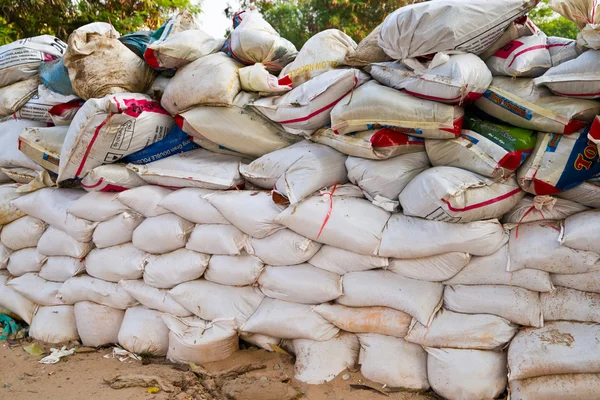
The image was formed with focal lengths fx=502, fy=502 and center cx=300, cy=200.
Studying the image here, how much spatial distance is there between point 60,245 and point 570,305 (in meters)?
2.45

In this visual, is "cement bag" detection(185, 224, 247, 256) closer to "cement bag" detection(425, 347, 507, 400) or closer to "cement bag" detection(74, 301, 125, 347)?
"cement bag" detection(74, 301, 125, 347)

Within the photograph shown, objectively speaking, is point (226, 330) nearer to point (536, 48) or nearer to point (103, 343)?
point (103, 343)

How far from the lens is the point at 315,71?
2221mm

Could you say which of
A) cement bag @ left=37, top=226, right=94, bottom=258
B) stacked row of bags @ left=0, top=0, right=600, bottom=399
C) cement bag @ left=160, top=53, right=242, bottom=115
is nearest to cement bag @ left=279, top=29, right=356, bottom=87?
stacked row of bags @ left=0, top=0, right=600, bottom=399

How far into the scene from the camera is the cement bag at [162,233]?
2.38 metres

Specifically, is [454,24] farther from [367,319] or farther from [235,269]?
[235,269]

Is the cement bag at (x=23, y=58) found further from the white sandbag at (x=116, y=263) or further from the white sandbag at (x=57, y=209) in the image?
the white sandbag at (x=116, y=263)

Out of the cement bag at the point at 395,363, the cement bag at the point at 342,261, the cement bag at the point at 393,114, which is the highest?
the cement bag at the point at 393,114

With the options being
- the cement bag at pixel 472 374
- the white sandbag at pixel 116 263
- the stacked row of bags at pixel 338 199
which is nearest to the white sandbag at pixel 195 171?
the stacked row of bags at pixel 338 199

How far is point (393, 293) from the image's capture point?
6.49 ft

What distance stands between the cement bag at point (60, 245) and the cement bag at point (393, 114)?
155cm

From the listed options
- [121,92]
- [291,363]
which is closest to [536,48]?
[291,363]

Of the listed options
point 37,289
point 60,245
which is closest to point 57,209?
point 60,245

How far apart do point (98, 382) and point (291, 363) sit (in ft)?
2.94
